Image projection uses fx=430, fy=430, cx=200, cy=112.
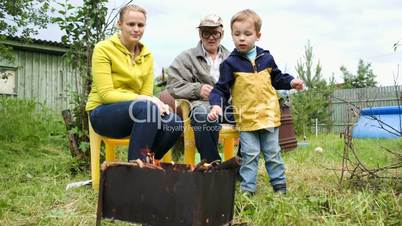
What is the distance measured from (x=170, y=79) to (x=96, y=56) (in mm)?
632

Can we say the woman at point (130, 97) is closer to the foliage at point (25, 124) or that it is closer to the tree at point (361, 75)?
the foliage at point (25, 124)

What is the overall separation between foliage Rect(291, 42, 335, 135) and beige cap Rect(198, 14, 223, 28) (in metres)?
5.95

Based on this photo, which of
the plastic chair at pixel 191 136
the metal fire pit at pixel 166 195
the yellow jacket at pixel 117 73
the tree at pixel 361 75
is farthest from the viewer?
the tree at pixel 361 75

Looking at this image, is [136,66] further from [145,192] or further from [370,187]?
[370,187]

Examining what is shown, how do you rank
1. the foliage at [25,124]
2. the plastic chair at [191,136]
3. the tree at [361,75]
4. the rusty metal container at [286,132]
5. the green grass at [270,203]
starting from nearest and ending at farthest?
the green grass at [270,203] < the plastic chair at [191,136] < the foliage at [25,124] < the rusty metal container at [286,132] < the tree at [361,75]

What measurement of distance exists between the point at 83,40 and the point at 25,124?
104 inches

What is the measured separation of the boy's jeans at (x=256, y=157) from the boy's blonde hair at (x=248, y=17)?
2.16 ft

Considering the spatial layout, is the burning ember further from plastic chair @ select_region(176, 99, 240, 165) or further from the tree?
the tree

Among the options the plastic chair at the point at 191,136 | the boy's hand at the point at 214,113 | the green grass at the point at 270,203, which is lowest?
the green grass at the point at 270,203

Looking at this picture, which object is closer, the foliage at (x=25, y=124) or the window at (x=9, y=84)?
the foliage at (x=25, y=124)

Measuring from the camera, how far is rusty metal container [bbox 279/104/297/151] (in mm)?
5591

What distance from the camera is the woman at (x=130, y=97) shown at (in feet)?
7.77

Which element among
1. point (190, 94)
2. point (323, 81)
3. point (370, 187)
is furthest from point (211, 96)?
point (323, 81)

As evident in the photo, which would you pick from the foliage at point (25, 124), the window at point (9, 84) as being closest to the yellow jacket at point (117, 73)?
the foliage at point (25, 124)
